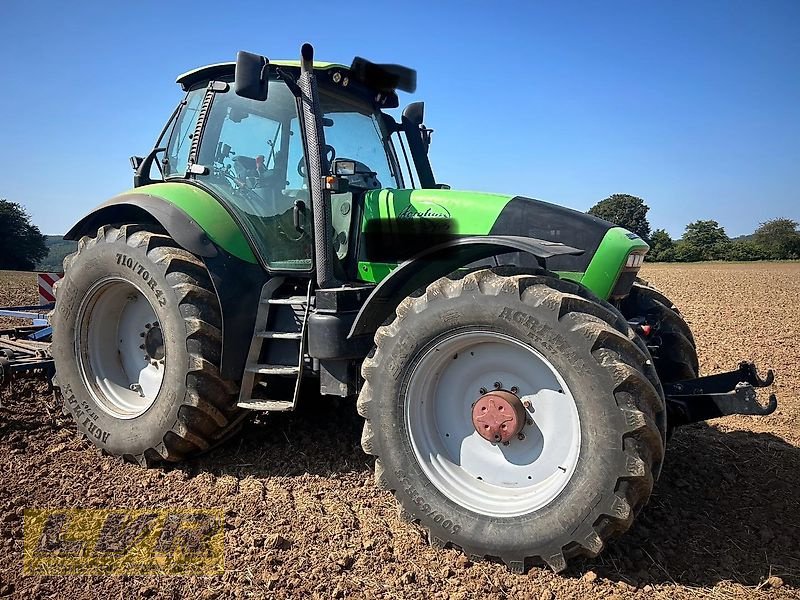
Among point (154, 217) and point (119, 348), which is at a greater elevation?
point (154, 217)

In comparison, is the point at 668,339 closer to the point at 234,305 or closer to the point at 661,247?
the point at 234,305

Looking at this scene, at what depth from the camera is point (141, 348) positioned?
449cm

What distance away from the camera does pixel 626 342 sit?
279 cm

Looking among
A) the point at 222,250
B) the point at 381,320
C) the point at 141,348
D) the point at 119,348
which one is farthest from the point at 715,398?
the point at 119,348

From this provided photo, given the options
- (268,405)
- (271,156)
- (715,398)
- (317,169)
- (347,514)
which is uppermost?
(271,156)

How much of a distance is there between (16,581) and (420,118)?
164 inches

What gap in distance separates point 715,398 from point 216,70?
389cm

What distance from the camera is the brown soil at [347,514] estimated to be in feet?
9.13

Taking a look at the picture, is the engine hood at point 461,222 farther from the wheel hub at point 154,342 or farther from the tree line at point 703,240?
the tree line at point 703,240

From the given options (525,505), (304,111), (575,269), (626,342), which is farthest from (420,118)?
(525,505)

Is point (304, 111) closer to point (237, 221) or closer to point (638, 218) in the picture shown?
point (237, 221)

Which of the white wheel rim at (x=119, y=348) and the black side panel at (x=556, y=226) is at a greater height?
the black side panel at (x=556, y=226)

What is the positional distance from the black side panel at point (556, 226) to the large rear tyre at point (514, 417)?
0.59 m

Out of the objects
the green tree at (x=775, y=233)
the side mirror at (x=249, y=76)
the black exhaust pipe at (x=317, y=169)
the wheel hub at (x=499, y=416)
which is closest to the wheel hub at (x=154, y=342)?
the black exhaust pipe at (x=317, y=169)
